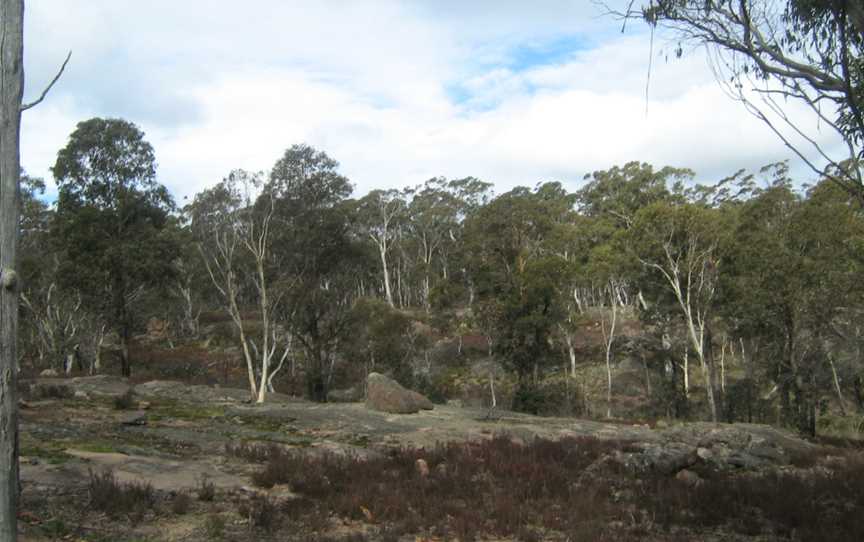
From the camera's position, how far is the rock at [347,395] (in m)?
39.2

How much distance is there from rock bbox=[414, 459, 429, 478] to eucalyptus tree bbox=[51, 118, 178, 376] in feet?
77.3

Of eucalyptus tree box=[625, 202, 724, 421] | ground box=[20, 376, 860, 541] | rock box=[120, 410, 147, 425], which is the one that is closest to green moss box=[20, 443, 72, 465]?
ground box=[20, 376, 860, 541]

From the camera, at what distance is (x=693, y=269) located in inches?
1186

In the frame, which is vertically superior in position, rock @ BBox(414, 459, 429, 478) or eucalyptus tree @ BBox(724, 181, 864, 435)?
eucalyptus tree @ BBox(724, 181, 864, 435)

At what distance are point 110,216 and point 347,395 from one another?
17.2 metres

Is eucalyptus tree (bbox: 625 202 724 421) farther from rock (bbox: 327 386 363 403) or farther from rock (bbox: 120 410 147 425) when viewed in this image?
rock (bbox: 120 410 147 425)

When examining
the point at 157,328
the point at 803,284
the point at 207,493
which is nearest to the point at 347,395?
the point at 803,284

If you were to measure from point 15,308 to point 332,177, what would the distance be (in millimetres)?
28593

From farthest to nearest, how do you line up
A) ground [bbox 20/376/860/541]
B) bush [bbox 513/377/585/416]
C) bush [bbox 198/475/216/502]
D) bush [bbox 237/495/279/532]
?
bush [bbox 513/377/585/416] < bush [bbox 198/475/216/502] < bush [bbox 237/495/279/532] < ground [bbox 20/376/860/541]

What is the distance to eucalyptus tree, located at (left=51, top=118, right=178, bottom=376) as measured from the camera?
3080 cm

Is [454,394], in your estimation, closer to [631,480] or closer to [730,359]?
[730,359]

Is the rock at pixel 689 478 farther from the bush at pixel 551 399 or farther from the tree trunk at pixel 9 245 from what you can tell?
the bush at pixel 551 399

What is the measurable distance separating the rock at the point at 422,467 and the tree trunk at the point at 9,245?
299 inches

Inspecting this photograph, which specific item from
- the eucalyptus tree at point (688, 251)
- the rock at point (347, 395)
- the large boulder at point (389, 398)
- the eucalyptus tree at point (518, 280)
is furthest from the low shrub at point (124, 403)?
the eucalyptus tree at point (688, 251)
